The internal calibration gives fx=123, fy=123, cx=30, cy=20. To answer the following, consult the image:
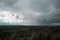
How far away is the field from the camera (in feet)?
4.79

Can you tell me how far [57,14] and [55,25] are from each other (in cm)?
17

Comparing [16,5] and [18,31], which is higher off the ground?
[16,5]

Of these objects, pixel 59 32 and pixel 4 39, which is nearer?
pixel 4 39

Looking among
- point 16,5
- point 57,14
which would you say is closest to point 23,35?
point 16,5

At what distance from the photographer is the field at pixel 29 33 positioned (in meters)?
1.46

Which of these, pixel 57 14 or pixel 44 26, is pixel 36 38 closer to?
pixel 44 26

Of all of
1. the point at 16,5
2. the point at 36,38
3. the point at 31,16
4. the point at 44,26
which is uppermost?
the point at 16,5

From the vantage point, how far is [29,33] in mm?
1529

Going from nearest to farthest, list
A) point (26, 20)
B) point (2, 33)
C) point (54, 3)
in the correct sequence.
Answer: point (2, 33), point (26, 20), point (54, 3)

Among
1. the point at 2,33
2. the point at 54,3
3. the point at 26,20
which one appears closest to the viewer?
the point at 2,33

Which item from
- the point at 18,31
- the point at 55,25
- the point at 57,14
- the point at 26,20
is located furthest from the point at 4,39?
the point at 57,14

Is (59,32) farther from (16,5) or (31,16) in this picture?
(16,5)

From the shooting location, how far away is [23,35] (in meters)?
1.51

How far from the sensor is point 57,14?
165 centimetres
